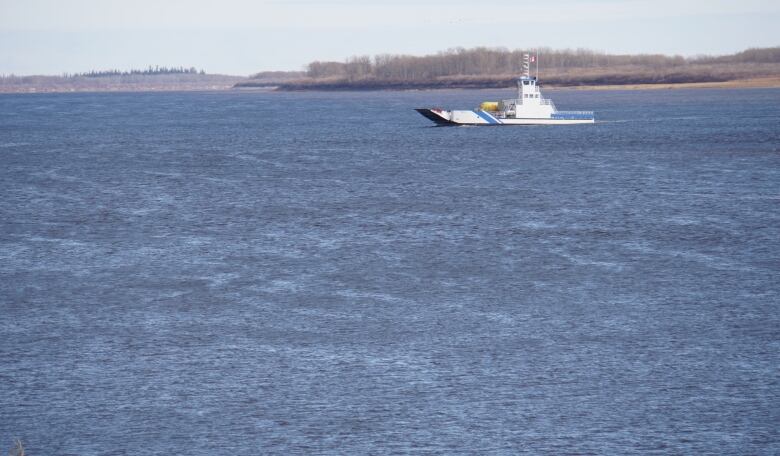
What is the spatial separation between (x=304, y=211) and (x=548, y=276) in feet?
78.4

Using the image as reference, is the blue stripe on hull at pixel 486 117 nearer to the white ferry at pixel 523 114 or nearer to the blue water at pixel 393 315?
the white ferry at pixel 523 114

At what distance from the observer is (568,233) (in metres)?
56.0

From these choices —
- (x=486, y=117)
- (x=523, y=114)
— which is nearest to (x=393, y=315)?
(x=523, y=114)

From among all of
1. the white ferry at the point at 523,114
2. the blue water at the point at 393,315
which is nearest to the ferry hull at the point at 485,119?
the white ferry at the point at 523,114

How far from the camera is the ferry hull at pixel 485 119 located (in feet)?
442

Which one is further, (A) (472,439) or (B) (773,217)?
(B) (773,217)

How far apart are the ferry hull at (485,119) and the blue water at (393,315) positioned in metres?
51.3

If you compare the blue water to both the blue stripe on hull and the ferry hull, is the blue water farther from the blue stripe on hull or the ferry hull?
the blue stripe on hull

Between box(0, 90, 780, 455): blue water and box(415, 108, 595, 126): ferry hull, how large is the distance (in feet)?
168

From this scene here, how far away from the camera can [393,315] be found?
126 ft

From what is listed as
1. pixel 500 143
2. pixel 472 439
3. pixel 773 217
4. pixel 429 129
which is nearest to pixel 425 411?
pixel 472 439

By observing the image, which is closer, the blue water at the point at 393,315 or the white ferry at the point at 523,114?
the blue water at the point at 393,315

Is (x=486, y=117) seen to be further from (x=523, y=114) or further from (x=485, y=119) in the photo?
(x=523, y=114)

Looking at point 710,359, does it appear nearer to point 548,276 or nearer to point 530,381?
point 530,381
